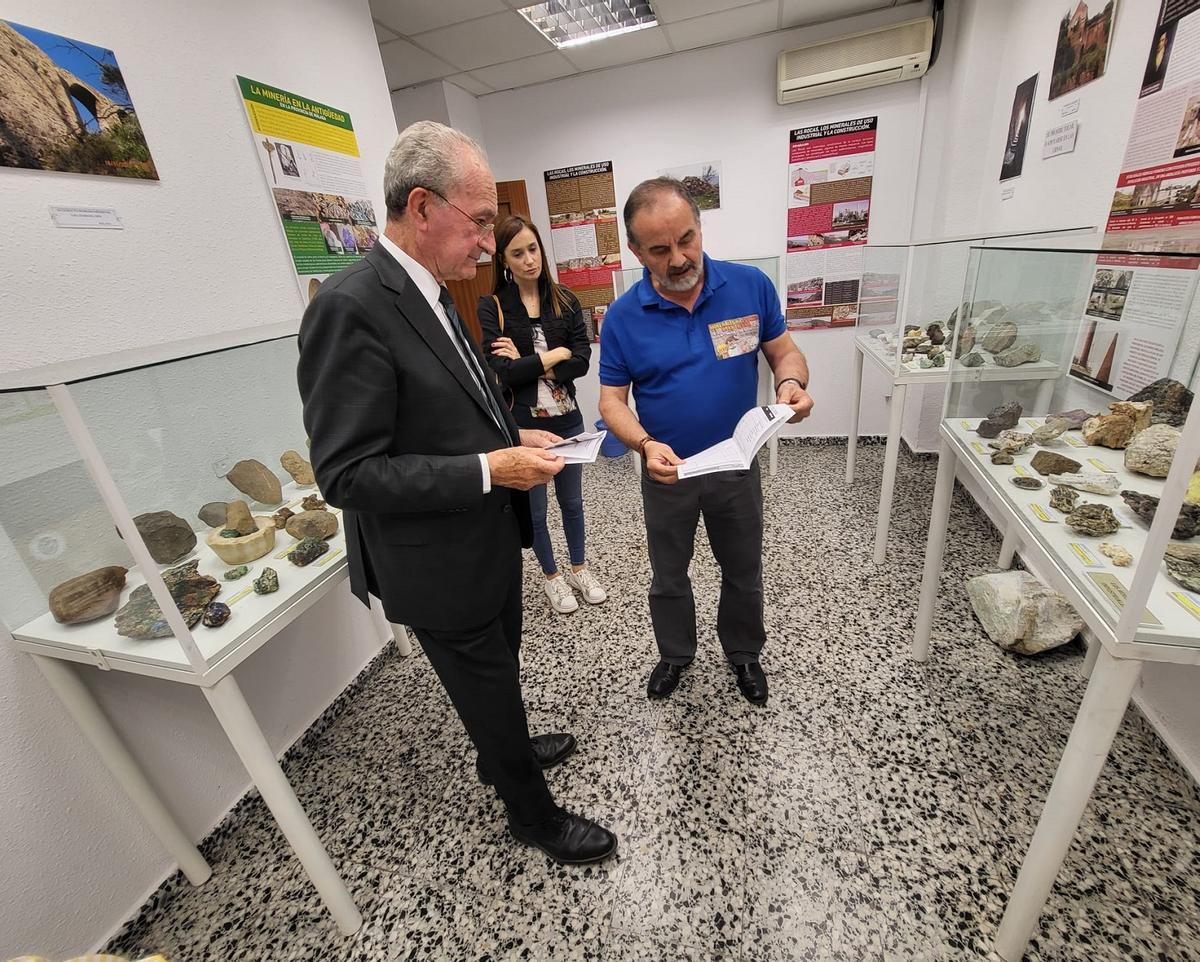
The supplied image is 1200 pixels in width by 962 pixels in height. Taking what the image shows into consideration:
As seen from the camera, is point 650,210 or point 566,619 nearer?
point 650,210

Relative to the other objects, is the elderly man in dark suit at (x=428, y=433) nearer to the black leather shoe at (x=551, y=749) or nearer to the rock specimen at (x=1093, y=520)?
the black leather shoe at (x=551, y=749)

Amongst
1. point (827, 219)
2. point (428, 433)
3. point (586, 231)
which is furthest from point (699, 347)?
point (586, 231)

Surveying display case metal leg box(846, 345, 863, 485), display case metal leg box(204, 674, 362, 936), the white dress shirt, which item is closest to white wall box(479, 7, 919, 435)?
display case metal leg box(846, 345, 863, 485)

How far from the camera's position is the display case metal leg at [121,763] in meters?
1.18

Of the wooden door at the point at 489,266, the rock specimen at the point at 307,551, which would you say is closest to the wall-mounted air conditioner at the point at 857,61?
the wooden door at the point at 489,266

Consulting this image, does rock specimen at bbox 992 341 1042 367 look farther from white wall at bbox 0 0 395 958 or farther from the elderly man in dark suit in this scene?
white wall at bbox 0 0 395 958

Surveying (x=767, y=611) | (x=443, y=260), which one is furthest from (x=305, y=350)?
(x=767, y=611)

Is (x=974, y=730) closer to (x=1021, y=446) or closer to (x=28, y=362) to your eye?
(x=1021, y=446)

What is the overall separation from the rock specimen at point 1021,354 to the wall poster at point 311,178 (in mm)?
1967

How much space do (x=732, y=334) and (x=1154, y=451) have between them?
92 centimetres

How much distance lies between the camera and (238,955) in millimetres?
1283

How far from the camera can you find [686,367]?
1427 millimetres

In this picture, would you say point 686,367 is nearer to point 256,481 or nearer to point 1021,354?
point 1021,354

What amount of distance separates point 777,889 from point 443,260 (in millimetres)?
1579
